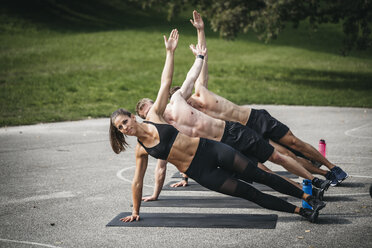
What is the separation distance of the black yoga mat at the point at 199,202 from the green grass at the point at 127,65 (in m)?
9.52

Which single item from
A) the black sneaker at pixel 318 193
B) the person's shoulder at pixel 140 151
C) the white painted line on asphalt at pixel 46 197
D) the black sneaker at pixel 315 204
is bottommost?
the white painted line on asphalt at pixel 46 197

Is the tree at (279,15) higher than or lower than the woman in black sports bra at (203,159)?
higher

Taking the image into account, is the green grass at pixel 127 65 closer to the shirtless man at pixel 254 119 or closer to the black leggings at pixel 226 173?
the shirtless man at pixel 254 119

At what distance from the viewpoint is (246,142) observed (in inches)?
303

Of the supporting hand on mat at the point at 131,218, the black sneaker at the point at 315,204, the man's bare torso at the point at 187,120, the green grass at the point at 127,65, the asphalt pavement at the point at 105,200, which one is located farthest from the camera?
the green grass at the point at 127,65

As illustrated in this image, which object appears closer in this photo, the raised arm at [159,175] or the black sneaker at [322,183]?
the black sneaker at [322,183]

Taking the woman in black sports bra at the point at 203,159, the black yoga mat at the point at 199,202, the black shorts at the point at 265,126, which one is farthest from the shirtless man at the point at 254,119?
the woman in black sports bra at the point at 203,159

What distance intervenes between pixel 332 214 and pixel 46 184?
16.3 feet

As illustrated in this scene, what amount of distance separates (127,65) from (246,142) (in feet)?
77.7


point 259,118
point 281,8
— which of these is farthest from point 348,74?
point 259,118

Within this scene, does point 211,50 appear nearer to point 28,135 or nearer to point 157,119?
point 28,135

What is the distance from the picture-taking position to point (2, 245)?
6.58 metres

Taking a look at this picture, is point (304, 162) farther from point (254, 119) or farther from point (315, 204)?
point (315, 204)

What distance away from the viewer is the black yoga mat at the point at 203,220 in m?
7.02
